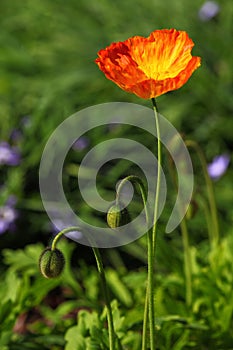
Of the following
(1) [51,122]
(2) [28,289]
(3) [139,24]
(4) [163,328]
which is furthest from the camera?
(3) [139,24]

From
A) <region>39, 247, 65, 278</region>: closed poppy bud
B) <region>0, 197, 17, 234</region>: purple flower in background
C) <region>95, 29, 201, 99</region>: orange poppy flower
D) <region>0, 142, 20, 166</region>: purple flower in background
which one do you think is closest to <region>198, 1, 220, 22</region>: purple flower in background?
<region>0, 142, 20, 166</region>: purple flower in background

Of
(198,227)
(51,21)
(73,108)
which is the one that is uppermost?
(51,21)

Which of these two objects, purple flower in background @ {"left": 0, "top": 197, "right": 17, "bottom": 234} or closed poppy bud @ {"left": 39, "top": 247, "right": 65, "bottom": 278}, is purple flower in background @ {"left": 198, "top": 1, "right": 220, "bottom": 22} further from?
closed poppy bud @ {"left": 39, "top": 247, "right": 65, "bottom": 278}

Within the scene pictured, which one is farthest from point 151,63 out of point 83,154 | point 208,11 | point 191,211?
point 208,11

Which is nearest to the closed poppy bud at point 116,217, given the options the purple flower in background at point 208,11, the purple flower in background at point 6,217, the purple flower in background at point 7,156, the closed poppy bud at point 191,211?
the closed poppy bud at point 191,211

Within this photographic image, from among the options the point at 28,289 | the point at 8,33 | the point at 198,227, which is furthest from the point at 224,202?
the point at 8,33

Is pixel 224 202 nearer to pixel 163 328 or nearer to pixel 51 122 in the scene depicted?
pixel 51 122
